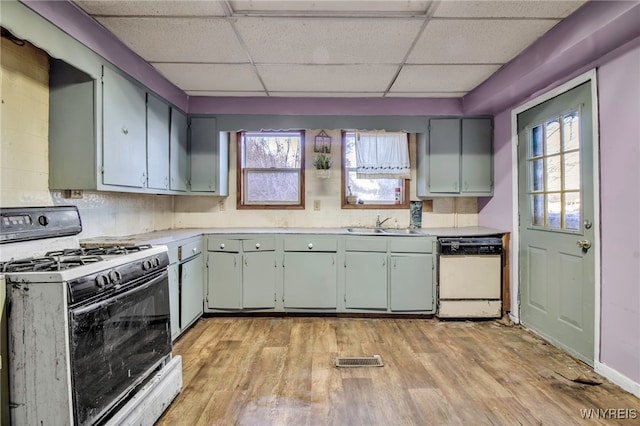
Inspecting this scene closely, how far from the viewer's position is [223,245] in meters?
3.32

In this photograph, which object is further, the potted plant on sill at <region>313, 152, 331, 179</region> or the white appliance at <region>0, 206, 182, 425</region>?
the potted plant on sill at <region>313, 152, 331, 179</region>

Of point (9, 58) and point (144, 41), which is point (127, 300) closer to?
point (9, 58)

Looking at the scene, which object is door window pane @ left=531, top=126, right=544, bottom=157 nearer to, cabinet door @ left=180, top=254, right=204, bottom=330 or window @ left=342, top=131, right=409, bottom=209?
window @ left=342, top=131, right=409, bottom=209

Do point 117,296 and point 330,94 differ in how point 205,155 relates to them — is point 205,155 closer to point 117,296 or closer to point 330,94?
point 330,94

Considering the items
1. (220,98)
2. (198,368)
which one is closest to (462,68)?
(220,98)

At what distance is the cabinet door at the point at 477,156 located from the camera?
3.63 m

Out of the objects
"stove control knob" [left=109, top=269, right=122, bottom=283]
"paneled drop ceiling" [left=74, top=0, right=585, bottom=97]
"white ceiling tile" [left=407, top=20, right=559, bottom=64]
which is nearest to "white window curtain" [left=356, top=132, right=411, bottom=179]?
"paneled drop ceiling" [left=74, top=0, right=585, bottom=97]

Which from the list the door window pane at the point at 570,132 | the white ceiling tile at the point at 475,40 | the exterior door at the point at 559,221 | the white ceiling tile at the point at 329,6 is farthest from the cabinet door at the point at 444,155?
the white ceiling tile at the point at 329,6

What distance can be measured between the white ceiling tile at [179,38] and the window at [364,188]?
172 centimetres

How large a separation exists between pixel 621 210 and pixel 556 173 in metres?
0.69

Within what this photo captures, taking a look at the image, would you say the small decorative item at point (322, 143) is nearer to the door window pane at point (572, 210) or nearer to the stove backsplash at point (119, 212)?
the stove backsplash at point (119, 212)

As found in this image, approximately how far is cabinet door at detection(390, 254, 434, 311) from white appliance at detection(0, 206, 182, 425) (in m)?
2.16

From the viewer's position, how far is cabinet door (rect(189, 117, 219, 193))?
3596 millimetres

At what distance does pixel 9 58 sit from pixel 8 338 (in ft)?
5.02
